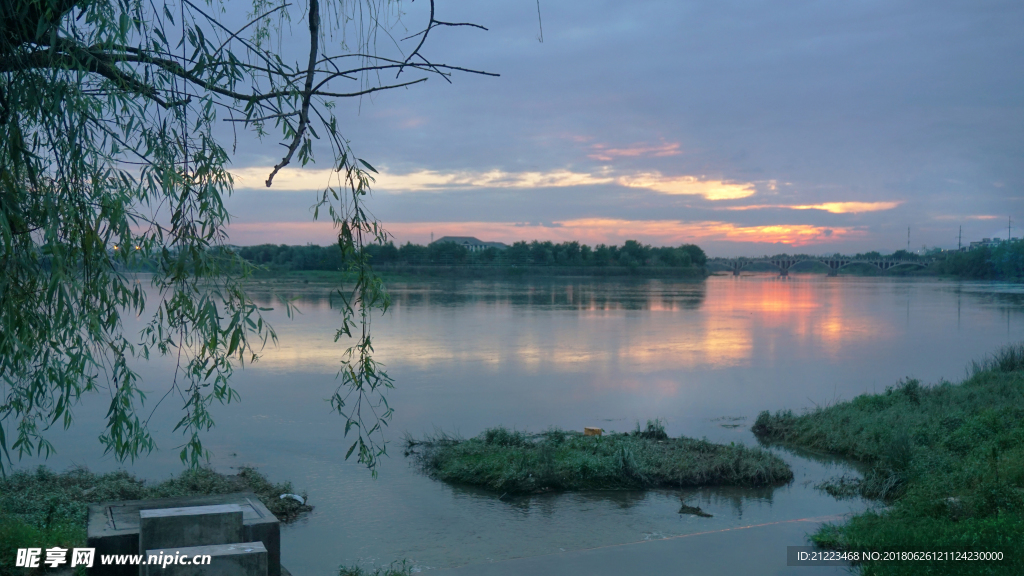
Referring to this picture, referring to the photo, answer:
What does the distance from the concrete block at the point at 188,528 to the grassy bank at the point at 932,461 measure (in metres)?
4.00

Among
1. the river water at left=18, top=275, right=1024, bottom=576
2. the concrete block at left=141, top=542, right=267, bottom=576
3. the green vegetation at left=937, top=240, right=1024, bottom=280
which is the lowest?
the river water at left=18, top=275, right=1024, bottom=576

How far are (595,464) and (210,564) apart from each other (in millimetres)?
6199

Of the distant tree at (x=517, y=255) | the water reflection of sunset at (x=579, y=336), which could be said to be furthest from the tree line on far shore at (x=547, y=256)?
the water reflection of sunset at (x=579, y=336)

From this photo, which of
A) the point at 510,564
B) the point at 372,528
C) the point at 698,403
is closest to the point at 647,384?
the point at 698,403

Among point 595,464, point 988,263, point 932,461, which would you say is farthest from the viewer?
point 988,263

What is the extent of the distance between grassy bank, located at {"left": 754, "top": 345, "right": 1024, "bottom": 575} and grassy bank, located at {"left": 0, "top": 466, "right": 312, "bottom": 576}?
18.8 feet

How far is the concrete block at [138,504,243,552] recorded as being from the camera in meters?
4.14

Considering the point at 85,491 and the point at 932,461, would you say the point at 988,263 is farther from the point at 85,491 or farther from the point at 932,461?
the point at 85,491

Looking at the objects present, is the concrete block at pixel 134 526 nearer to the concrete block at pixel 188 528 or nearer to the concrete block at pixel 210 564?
the concrete block at pixel 188 528

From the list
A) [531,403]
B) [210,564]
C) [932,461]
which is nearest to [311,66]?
[210,564]

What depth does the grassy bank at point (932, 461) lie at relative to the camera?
17.1 feet

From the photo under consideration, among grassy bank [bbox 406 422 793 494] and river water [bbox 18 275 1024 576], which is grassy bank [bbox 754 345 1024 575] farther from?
grassy bank [bbox 406 422 793 494]

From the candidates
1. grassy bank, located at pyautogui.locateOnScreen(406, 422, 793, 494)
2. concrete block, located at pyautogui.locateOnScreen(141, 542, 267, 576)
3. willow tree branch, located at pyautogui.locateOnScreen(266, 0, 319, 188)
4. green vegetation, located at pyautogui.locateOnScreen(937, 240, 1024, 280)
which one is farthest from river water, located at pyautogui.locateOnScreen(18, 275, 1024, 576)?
green vegetation, located at pyautogui.locateOnScreen(937, 240, 1024, 280)

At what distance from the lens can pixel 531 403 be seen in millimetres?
15148
